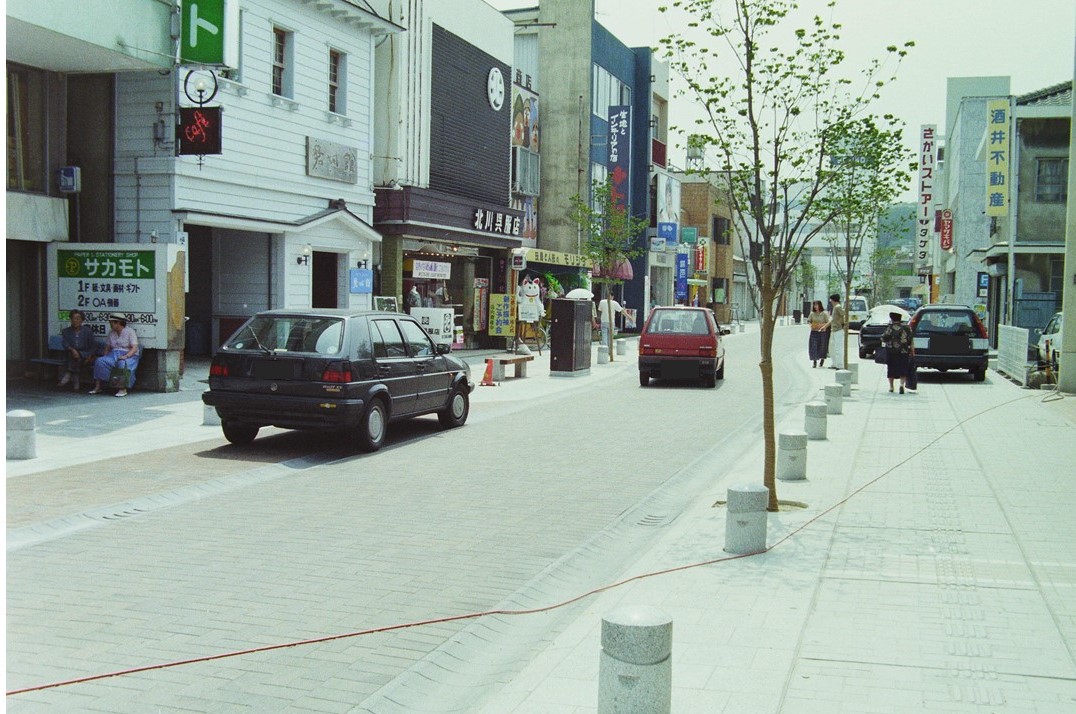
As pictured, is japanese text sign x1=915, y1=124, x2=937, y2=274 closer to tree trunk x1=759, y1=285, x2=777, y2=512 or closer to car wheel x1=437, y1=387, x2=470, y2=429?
car wheel x1=437, y1=387, x2=470, y2=429

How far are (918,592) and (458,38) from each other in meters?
25.0

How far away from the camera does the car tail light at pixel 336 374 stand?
11.4 meters

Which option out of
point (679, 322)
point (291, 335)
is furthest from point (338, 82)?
point (291, 335)

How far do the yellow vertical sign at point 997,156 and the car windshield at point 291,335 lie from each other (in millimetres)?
26857

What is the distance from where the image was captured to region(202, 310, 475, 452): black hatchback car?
11367 millimetres

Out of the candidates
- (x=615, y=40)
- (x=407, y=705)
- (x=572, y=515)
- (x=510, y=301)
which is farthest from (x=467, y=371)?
(x=615, y=40)

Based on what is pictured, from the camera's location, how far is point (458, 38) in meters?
28.7

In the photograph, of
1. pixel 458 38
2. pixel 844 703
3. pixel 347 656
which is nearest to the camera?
pixel 844 703

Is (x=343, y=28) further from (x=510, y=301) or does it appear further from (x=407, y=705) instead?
(x=407, y=705)

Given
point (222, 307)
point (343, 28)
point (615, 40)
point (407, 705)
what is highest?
point (615, 40)

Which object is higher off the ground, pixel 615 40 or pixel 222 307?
pixel 615 40

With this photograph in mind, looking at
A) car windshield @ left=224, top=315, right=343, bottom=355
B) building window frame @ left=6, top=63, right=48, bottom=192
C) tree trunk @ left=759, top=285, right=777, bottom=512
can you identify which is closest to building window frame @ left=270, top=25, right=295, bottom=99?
building window frame @ left=6, top=63, right=48, bottom=192

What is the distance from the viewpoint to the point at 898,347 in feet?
64.1

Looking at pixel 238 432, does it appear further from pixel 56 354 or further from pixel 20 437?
pixel 56 354
